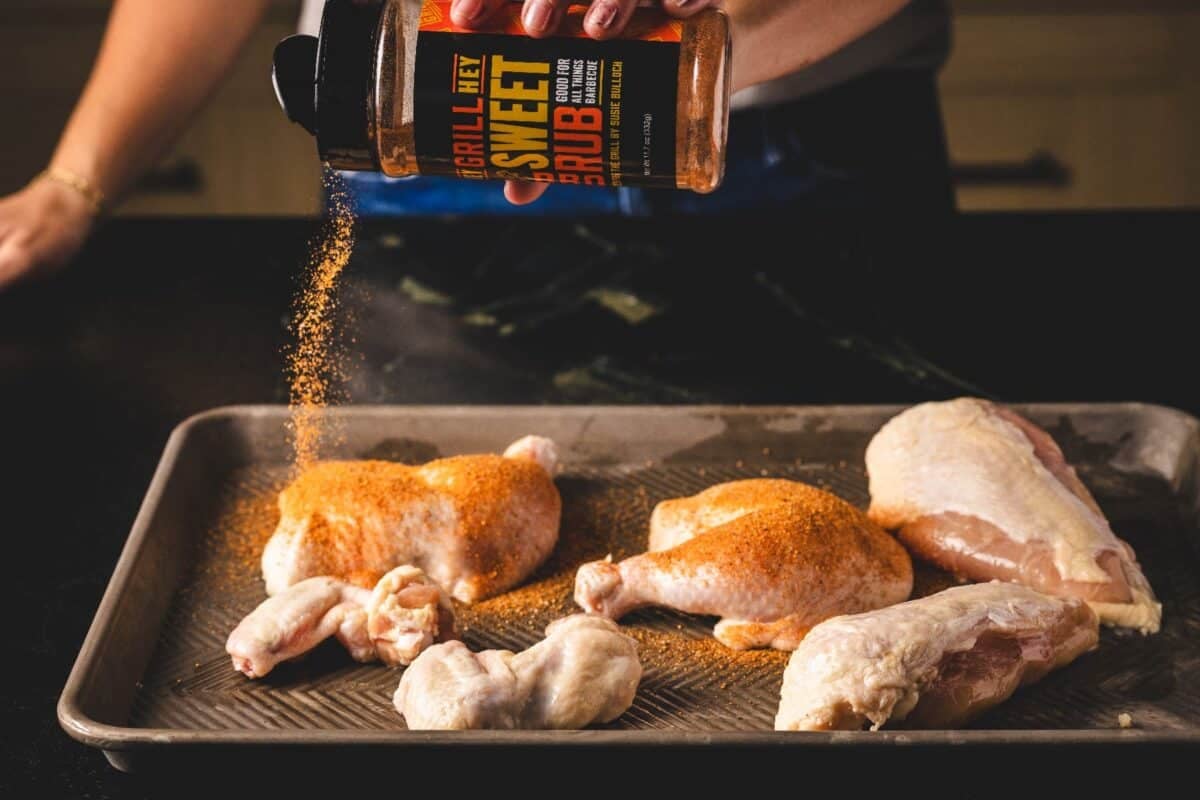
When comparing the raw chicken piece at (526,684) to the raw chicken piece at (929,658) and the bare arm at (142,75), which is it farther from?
the bare arm at (142,75)

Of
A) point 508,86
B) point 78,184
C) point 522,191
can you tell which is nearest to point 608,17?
point 508,86

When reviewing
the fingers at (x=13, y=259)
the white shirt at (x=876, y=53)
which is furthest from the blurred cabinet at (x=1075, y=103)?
the fingers at (x=13, y=259)

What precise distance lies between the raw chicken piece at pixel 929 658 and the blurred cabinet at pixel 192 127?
2584mm

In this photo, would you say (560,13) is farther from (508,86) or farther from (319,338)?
(319,338)

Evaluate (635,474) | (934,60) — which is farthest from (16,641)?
(934,60)

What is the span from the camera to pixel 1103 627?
A: 1.52 meters

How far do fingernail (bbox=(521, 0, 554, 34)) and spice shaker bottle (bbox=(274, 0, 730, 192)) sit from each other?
1cm

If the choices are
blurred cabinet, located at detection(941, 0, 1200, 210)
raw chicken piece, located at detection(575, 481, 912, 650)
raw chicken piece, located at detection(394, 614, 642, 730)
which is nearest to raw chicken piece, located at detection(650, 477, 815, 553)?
raw chicken piece, located at detection(575, 481, 912, 650)

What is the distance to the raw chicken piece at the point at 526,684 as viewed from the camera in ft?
4.31

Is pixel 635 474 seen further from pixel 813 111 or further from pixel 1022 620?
pixel 813 111

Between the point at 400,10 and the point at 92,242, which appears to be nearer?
the point at 400,10

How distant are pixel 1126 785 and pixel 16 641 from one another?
1149mm

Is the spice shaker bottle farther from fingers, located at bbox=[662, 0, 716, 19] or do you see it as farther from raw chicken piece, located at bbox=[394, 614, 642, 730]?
raw chicken piece, located at bbox=[394, 614, 642, 730]

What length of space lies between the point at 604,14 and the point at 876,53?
1.19 m
